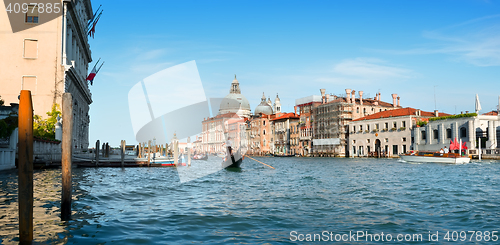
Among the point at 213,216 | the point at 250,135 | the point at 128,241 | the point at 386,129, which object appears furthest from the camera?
the point at 250,135

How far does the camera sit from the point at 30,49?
22.8 metres

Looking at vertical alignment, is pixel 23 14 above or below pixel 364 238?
above

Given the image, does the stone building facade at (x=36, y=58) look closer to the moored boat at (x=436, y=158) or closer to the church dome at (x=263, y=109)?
the moored boat at (x=436, y=158)

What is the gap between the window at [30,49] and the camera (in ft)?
74.6

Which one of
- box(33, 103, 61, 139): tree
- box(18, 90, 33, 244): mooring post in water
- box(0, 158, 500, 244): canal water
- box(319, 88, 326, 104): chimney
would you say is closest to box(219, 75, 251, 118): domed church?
box(319, 88, 326, 104): chimney

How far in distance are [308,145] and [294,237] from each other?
56.9 meters

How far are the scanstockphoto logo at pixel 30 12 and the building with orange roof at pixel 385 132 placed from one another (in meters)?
36.3

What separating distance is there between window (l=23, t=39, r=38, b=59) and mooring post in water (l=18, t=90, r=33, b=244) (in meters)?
20.4

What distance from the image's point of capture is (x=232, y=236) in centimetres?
606

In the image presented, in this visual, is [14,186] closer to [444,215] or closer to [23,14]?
[444,215]

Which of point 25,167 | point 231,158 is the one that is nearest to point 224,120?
point 231,158

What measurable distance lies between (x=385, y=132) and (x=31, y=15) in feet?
125

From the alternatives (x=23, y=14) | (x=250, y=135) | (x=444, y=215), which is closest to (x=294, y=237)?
(x=444, y=215)

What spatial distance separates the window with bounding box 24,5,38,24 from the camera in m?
22.8
